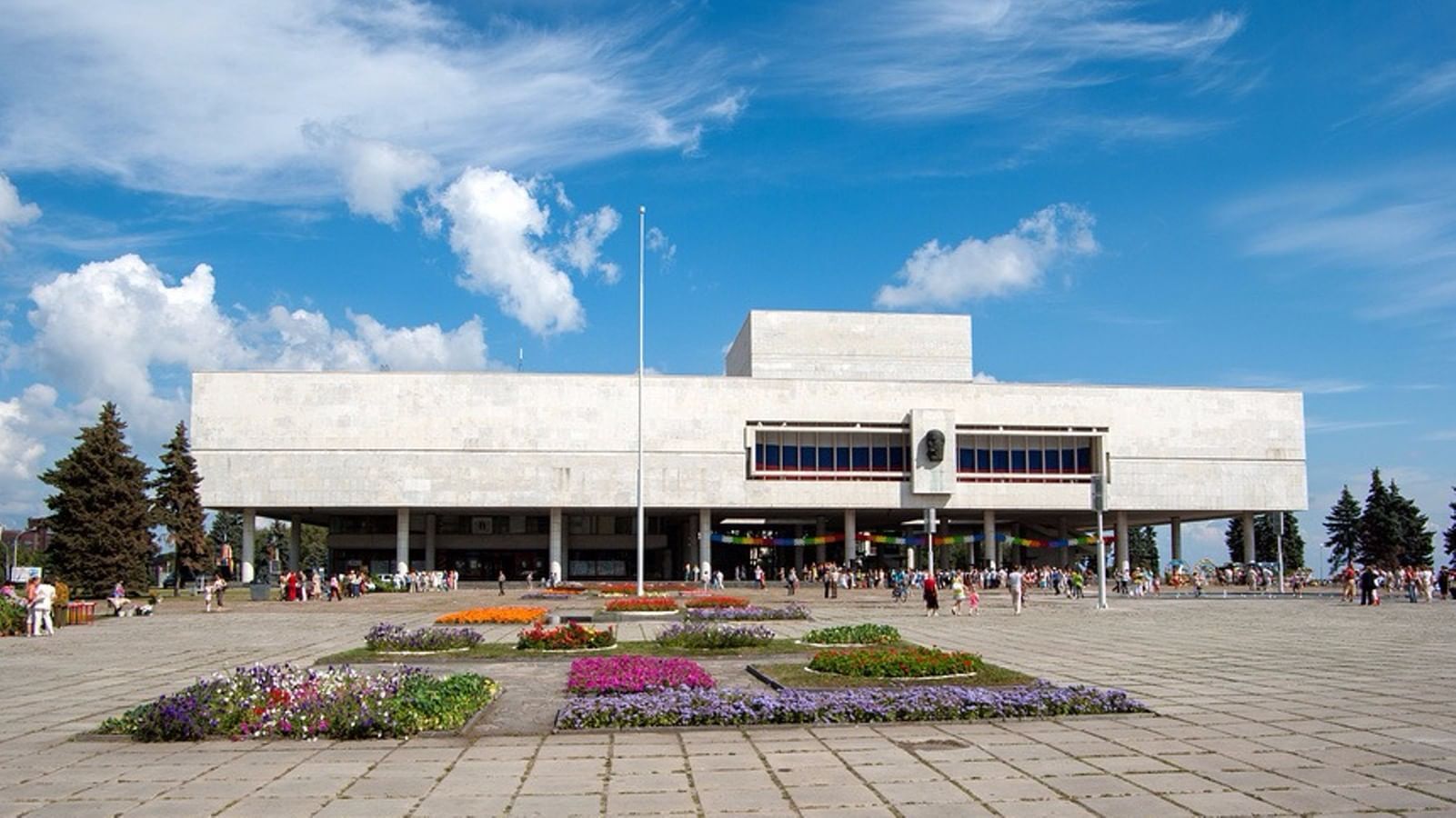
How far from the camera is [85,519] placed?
5094 cm

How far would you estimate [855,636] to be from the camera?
2217 cm

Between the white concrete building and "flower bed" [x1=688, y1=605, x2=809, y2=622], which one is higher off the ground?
the white concrete building

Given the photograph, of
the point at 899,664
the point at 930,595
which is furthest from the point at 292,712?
the point at 930,595

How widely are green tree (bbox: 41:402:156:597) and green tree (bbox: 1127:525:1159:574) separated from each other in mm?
104375

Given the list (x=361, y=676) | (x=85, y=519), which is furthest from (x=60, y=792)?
(x=85, y=519)

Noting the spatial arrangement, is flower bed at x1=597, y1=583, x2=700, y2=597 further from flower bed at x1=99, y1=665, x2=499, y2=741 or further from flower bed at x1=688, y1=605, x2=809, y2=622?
A: flower bed at x1=99, y1=665, x2=499, y2=741

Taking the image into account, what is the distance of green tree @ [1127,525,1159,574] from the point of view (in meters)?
130

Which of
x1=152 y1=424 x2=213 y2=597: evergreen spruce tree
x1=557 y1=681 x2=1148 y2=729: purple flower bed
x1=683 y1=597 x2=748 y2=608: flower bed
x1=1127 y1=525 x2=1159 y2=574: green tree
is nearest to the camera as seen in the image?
x1=557 y1=681 x2=1148 y2=729: purple flower bed

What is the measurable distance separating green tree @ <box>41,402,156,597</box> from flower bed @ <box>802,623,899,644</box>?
4096 cm

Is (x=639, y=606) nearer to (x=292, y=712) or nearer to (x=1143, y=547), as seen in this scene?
(x=292, y=712)

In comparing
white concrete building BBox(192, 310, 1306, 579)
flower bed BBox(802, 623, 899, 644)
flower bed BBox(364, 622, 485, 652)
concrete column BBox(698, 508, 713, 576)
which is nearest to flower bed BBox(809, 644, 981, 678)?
flower bed BBox(802, 623, 899, 644)

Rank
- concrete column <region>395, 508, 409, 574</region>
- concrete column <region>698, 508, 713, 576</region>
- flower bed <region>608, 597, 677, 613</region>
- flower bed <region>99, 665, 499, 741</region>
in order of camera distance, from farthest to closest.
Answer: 1. concrete column <region>395, 508, 409, 574</region>
2. concrete column <region>698, 508, 713, 576</region>
3. flower bed <region>608, 597, 677, 613</region>
4. flower bed <region>99, 665, 499, 741</region>

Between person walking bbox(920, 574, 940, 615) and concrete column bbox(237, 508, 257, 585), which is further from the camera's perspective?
concrete column bbox(237, 508, 257, 585)

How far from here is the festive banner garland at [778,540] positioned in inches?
2985
